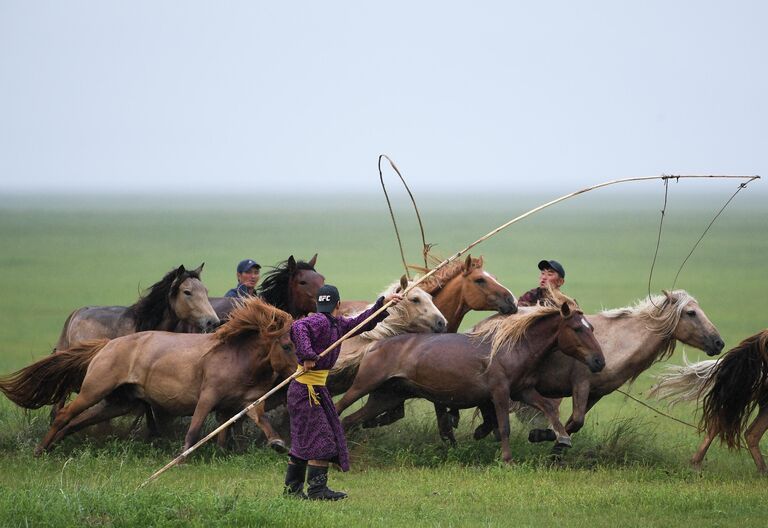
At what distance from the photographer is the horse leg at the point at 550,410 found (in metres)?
10.9

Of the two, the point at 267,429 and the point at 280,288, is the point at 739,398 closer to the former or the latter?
the point at 267,429

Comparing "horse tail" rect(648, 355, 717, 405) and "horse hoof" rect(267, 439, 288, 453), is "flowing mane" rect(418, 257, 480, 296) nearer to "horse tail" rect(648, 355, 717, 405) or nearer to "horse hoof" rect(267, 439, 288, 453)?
"horse tail" rect(648, 355, 717, 405)

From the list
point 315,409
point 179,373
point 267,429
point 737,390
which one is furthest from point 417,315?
point 315,409

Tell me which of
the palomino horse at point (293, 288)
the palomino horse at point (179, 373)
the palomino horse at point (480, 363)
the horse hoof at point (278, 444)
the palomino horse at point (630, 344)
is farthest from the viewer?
the palomino horse at point (293, 288)

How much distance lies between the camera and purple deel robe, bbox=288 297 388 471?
8.96 m

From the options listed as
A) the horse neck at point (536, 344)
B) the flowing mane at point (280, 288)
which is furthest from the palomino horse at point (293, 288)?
the horse neck at point (536, 344)

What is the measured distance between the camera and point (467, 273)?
12.7 metres

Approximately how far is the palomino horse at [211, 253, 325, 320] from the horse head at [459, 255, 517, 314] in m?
1.45

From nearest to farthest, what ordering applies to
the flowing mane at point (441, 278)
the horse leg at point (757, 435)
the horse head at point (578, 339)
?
1. the horse leg at point (757, 435)
2. the horse head at point (578, 339)
3. the flowing mane at point (441, 278)

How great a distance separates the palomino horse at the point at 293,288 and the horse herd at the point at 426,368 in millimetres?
729

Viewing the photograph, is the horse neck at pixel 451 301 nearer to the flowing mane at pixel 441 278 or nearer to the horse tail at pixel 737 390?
the flowing mane at pixel 441 278

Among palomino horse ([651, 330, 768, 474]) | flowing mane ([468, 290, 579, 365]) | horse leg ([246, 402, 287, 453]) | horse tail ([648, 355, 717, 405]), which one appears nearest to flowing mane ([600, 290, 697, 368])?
horse tail ([648, 355, 717, 405])

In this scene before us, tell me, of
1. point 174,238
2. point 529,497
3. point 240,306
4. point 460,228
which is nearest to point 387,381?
point 240,306

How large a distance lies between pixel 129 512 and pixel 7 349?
53.1 feet
